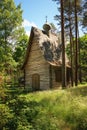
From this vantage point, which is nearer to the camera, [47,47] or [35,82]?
[47,47]

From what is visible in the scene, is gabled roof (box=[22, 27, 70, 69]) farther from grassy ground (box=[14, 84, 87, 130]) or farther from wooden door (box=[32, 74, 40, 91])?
grassy ground (box=[14, 84, 87, 130])

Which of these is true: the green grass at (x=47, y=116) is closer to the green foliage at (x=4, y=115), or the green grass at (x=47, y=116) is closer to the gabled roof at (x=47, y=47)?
the green foliage at (x=4, y=115)

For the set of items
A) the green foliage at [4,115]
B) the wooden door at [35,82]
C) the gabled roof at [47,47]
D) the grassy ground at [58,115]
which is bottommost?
the wooden door at [35,82]

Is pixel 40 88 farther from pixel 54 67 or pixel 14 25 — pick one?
pixel 14 25

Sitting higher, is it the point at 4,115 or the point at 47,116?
the point at 4,115

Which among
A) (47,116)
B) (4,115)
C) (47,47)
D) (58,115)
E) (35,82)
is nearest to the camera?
(4,115)

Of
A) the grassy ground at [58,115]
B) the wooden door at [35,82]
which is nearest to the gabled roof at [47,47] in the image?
the wooden door at [35,82]

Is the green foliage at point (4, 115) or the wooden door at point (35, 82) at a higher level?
the green foliage at point (4, 115)

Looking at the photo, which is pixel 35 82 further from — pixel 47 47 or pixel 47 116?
pixel 47 116

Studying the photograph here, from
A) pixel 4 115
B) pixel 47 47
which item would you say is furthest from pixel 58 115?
pixel 47 47

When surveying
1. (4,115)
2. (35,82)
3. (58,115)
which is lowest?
(35,82)

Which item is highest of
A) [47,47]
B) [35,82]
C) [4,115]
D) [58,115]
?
[47,47]

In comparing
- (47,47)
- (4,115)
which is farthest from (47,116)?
(47,47)

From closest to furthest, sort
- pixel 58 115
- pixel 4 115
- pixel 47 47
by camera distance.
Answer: pixel 4 115, pixel 58 115, pixel 47 47
